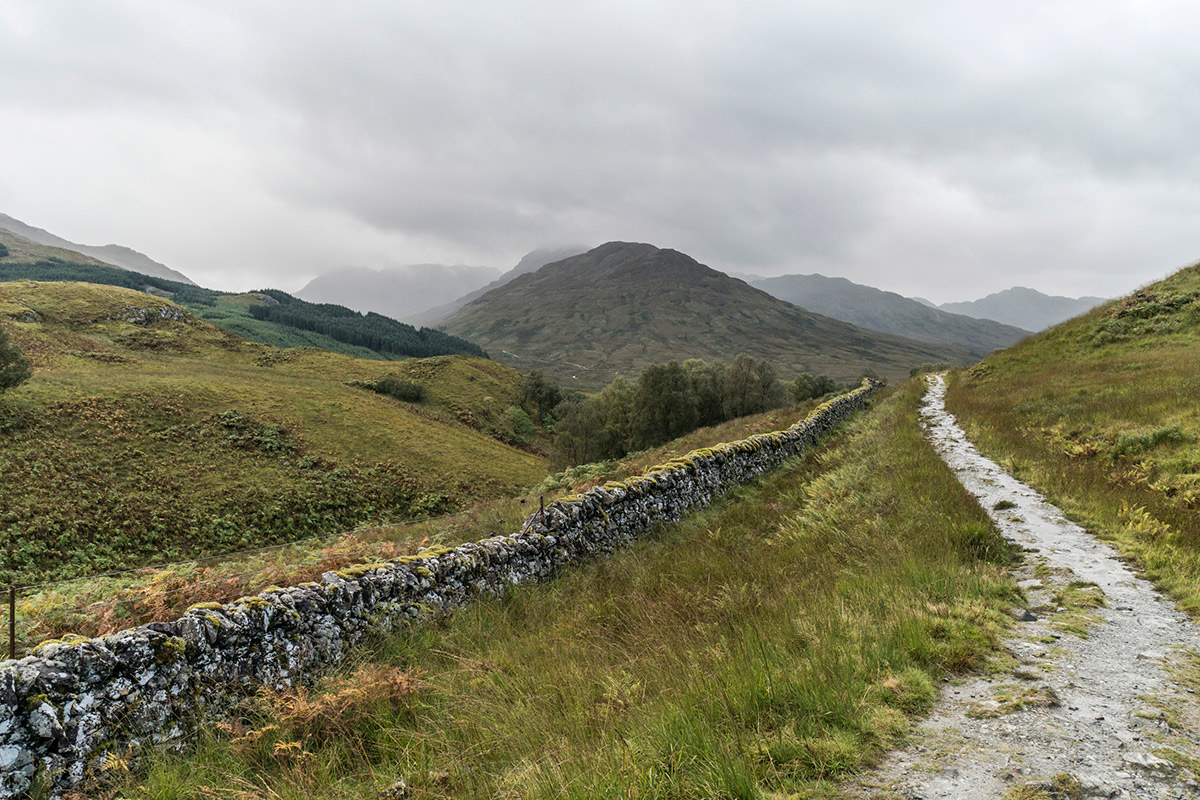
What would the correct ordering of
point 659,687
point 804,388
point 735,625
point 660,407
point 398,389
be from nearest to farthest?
point 659,687 < point 735,625 < point 660,407 < point 804,388 < point 398,389

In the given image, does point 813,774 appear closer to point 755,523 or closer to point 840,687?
point 840,687

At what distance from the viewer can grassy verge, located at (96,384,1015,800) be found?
3.16 metres

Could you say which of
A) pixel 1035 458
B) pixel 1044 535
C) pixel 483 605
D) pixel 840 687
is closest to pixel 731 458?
pixel 1035 458

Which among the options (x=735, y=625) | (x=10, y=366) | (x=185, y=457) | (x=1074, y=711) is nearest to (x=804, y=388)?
(x=185, y=457)

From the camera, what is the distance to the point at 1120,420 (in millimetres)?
12000

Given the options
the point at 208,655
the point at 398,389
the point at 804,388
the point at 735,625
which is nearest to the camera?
the point at 735,625

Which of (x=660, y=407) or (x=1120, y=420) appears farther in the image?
(x=660, y=407)

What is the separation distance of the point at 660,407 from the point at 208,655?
49060mm

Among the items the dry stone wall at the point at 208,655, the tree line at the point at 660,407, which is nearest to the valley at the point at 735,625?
the dry stone wall at the point at 208,655

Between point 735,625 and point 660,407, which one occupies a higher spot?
point 735,625

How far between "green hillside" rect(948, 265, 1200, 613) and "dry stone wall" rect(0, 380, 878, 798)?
27.4ft

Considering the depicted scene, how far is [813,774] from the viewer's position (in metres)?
2.91

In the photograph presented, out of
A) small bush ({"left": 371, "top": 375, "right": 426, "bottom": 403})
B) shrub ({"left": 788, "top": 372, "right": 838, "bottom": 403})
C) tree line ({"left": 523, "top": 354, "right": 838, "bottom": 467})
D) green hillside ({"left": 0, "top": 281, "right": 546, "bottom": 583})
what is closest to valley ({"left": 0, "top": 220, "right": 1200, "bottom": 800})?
green hillside ({"left": 0, "top": 281, "right": 546, "bottom": 583})

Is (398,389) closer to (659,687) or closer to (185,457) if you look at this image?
(185,457)
